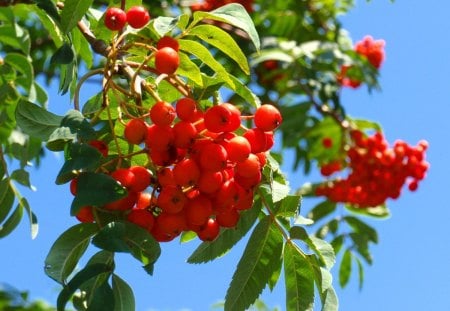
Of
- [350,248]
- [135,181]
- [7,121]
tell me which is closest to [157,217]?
[135,181]

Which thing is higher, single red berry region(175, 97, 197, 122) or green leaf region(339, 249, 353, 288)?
green leaf region(339, 249, 353, 288)

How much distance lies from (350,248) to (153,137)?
10.3 feet

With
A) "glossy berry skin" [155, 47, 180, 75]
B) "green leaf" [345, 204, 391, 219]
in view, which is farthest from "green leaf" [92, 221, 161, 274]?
"green leaf" [345, 204, 391, 219]

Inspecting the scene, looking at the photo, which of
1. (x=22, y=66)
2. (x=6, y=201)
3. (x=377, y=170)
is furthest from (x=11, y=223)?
(x=377, y=170)

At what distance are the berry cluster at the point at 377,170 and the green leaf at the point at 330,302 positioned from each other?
287 cm

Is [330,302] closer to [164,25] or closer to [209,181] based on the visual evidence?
[209,181]

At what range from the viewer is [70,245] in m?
1.62

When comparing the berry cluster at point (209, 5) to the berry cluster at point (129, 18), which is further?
the berry cluster at point (209, 5)

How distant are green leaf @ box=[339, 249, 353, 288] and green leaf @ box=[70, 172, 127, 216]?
123 inches

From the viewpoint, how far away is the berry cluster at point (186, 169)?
155cm

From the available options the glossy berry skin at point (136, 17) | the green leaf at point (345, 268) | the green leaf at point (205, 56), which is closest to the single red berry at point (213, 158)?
the green leaf at point (205, 56)

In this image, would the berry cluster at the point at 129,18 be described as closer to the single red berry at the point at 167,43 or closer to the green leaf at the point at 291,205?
the single red berry at the point at 167,43

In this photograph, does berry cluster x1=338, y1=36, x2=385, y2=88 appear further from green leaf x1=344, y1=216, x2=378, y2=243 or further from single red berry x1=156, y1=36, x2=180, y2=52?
single red berry x1=156, y1=36, x2=180, y2=52

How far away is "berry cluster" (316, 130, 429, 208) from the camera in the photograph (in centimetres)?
461
